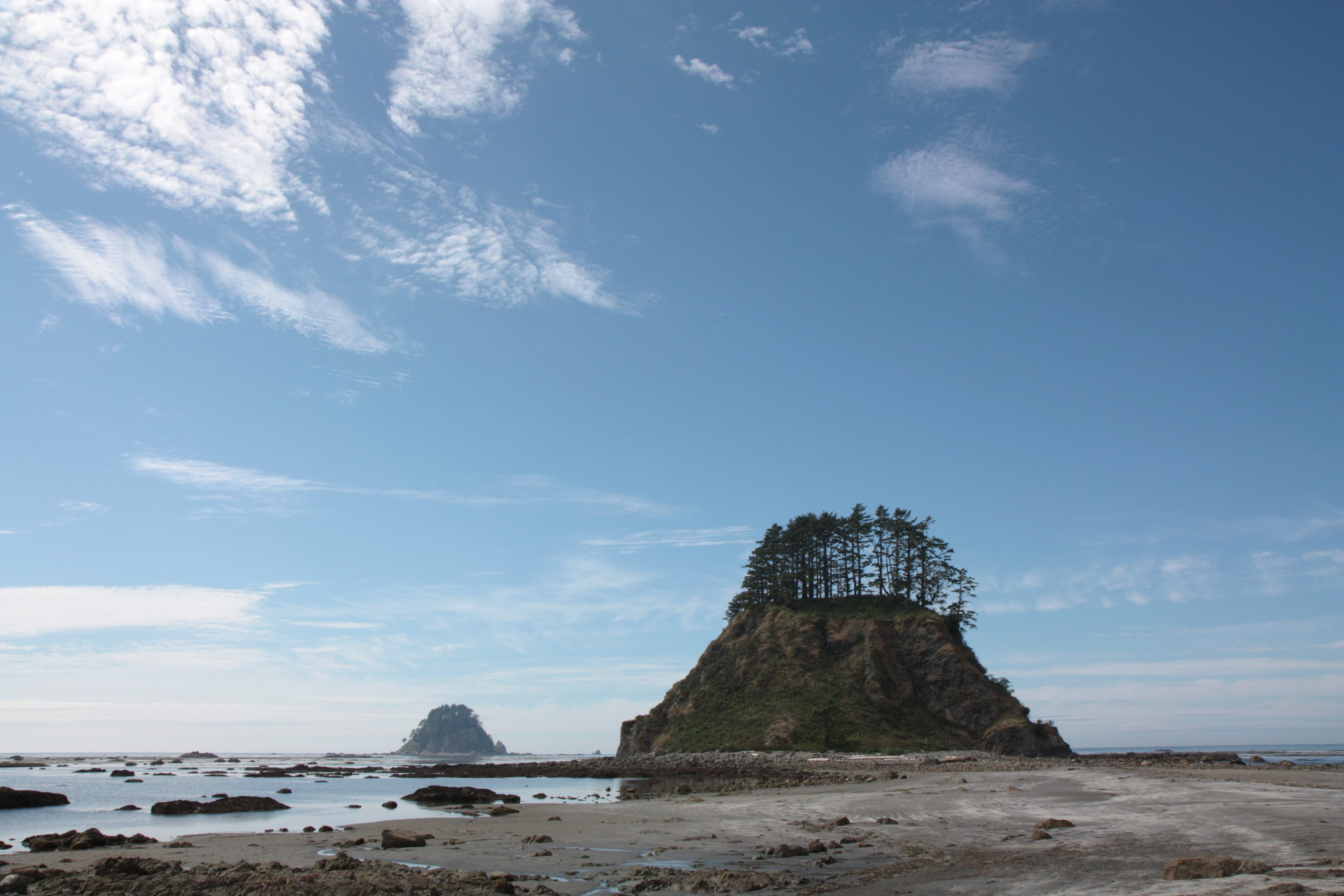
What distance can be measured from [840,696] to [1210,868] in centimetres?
6722

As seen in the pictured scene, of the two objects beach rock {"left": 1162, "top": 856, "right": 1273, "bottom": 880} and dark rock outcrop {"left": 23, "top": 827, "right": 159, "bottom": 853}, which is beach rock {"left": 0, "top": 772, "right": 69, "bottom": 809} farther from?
beach rock {"left": 1162, "top": 856, "right": 1273, "bottom": 880}

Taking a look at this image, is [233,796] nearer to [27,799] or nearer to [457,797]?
[27,799]

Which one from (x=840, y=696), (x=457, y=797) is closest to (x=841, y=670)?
(x=840, y=696)

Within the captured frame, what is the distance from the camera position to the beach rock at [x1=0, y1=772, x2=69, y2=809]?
138ft

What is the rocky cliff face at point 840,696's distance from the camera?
70.8 m

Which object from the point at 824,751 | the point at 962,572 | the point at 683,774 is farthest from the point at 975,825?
the point at 962,572

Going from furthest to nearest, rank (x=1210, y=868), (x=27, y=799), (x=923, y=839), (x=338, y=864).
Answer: (x=27, y=799) → (x=923, y=839) → (x=338, y=864) → (x=1210, y=868)

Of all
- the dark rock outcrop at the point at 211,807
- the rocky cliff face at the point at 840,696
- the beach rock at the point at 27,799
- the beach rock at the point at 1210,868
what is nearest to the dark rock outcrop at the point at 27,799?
the beach rock at the point at 27,799

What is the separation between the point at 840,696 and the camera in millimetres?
77375

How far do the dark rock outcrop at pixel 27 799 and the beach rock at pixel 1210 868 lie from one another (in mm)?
55429

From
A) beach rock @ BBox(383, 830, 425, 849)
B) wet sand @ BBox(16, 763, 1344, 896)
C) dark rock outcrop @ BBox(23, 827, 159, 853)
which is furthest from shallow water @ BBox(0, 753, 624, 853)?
beach rock @ BBox(383, 830, 425, 849)

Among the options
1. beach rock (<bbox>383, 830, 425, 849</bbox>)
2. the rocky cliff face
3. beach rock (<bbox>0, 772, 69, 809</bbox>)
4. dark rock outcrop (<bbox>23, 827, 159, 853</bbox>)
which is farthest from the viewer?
the rocky cliff face

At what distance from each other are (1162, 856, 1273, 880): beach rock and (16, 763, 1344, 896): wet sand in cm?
36

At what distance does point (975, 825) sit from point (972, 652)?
68625 mm
